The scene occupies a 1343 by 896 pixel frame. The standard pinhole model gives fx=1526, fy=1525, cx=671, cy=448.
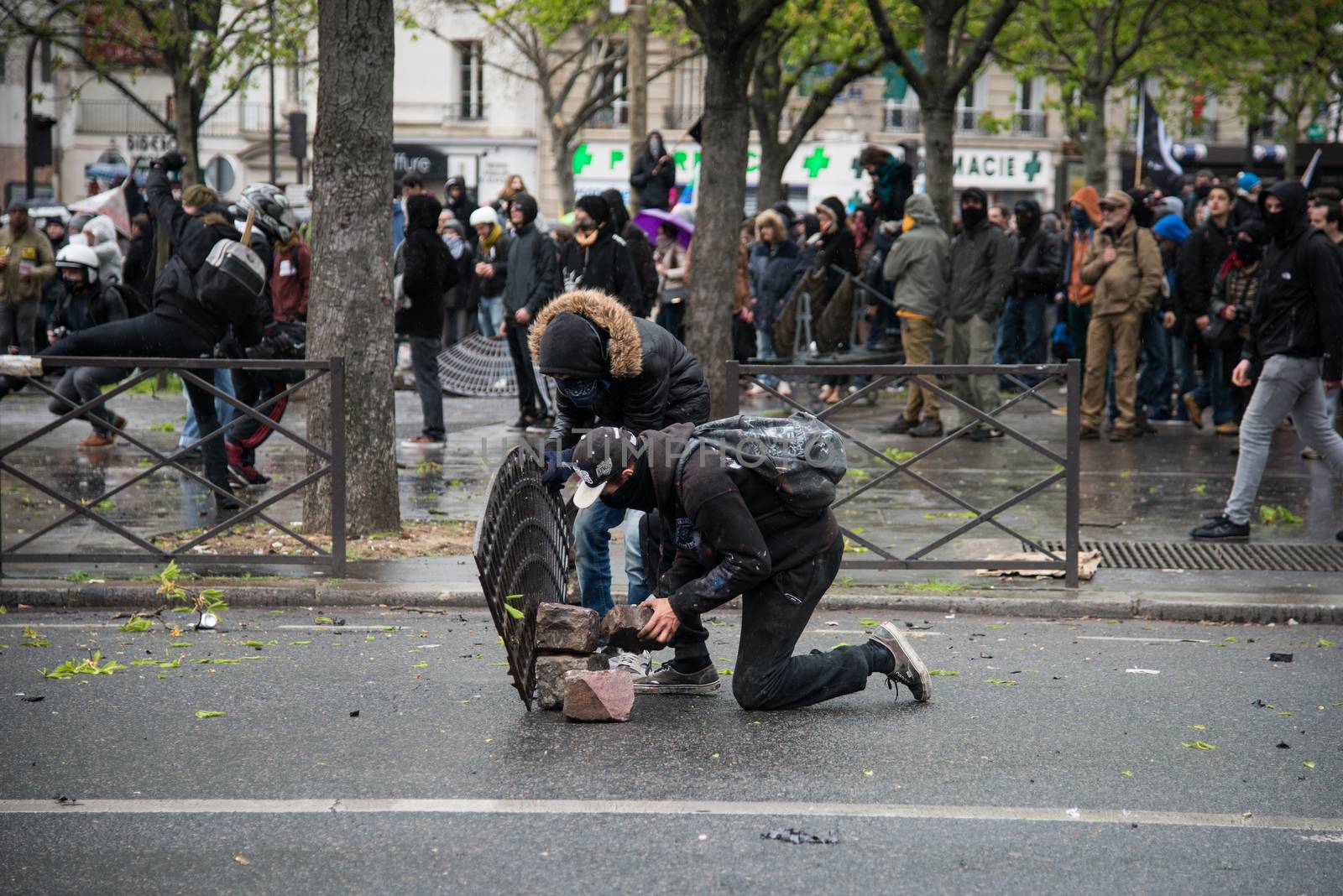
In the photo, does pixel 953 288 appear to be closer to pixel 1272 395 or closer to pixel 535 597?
pixel 1272 395

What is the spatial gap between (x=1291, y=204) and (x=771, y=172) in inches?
555

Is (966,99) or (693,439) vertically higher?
(966,99)

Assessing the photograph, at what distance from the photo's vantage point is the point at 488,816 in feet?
14.7

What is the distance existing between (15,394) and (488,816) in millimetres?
13138

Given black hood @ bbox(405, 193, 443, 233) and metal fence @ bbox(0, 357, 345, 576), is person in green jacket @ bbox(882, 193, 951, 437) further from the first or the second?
metal fence @ bbox(0, 357, 345, 576)

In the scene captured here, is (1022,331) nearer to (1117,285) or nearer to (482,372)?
(1117,285)

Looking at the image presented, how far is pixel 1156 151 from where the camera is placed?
1791cm

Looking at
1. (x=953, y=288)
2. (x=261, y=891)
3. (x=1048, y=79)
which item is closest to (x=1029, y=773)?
(x=261, y=891)

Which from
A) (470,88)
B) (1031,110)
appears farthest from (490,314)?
(1031,110)

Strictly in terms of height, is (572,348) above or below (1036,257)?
below

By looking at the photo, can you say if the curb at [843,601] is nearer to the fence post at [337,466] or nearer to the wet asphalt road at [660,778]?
the fence post at [337,466]

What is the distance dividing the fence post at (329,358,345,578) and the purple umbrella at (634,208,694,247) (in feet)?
26.0

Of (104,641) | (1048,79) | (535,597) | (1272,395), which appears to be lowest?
(104,641)

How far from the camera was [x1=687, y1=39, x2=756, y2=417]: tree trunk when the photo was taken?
11.3 m
